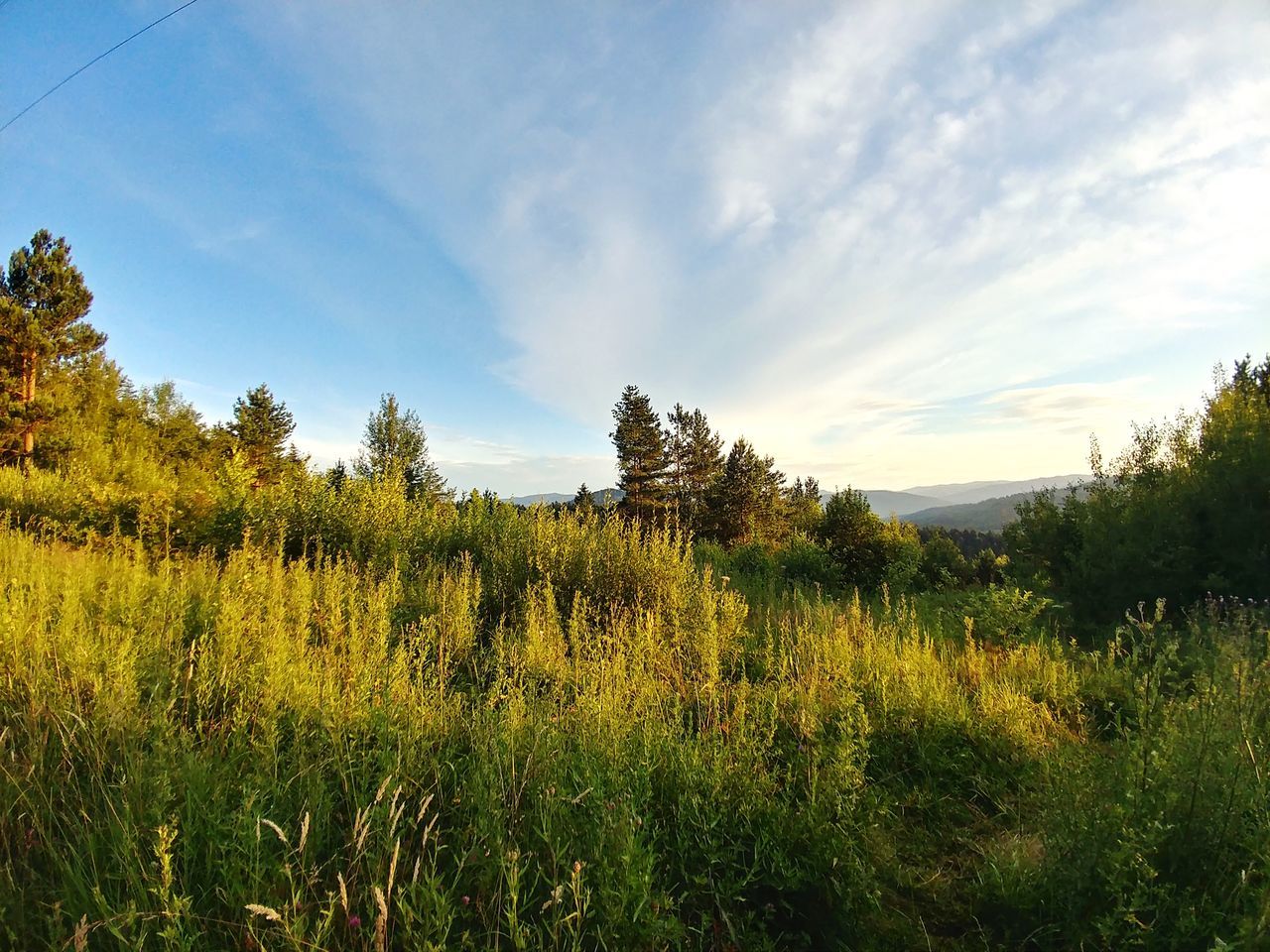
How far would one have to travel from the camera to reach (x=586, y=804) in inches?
80.0

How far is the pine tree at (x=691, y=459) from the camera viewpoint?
43.1m

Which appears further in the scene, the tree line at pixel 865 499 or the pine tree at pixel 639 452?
the pine tree at pixel 639 452

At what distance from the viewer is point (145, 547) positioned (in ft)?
23.8

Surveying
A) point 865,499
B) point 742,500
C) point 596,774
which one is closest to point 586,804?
point 596,774

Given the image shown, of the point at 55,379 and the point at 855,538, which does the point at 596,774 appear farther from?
the point at 55,379

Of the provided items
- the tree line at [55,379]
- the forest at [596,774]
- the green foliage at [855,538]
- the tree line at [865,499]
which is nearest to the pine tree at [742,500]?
the tree line at [865,499]

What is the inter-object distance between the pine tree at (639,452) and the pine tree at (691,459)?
1271mm

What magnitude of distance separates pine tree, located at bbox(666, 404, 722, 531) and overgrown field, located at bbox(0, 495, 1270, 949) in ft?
127

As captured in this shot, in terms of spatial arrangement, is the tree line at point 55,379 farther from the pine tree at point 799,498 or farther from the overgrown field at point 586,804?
the pine tree at point 799,498

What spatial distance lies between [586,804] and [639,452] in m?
40.5

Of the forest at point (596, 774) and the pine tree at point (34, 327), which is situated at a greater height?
the pine tree at point (34, 327)

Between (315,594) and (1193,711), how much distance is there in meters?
6.42

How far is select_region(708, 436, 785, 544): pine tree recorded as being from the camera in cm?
3650

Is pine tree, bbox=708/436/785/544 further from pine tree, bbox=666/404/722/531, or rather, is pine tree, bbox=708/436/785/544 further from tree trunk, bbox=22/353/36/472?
tree trunk, bbox=22/353/36/472
